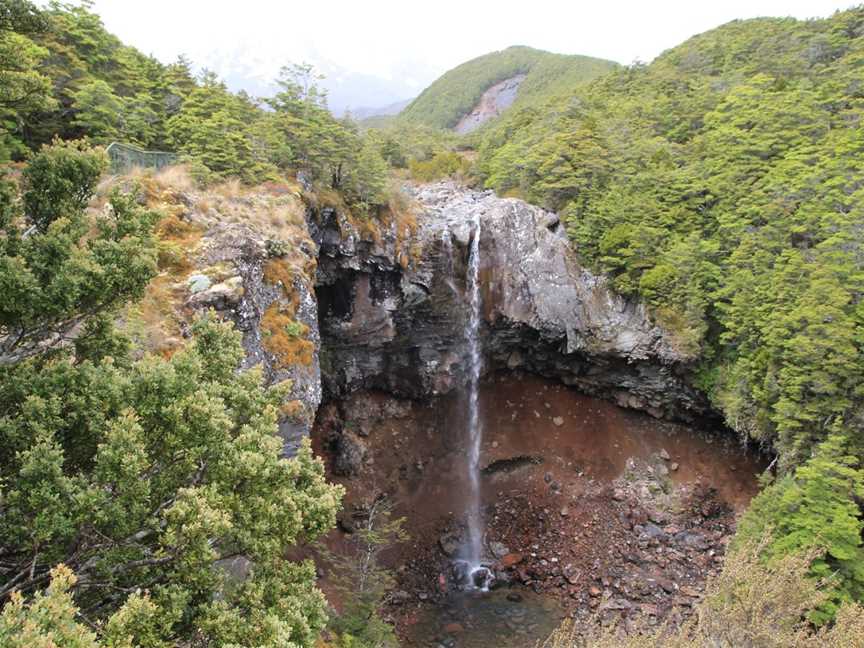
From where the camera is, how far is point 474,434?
24812 millimetres

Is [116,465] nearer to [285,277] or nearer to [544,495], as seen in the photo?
[285,277]

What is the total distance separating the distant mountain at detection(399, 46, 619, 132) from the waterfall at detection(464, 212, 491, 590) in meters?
65.1

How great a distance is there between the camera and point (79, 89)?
53.0 feet

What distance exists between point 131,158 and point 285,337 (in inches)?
267

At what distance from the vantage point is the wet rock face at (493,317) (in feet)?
71.8

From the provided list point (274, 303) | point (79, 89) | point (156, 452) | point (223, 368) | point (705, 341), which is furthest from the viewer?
point (705, 341)

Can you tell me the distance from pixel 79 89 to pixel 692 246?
22455mm

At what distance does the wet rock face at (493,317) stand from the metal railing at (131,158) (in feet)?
23.4

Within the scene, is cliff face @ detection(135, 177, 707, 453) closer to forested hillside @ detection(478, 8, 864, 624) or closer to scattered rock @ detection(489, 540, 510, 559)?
forested hillside @ detection(478, 8, 864, 624)

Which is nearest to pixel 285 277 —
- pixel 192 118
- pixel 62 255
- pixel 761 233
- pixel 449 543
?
pixel 192 118

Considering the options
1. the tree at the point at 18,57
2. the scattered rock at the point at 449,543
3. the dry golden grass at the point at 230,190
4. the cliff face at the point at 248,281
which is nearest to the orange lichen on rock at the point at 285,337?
the cliff face at the point at 248,281

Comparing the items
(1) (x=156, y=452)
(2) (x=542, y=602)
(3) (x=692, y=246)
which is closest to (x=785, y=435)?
(3) (x=692, y=246)

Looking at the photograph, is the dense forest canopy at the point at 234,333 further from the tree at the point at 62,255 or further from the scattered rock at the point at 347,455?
the scattered rock at the point at 347,455

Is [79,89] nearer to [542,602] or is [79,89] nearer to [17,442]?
[17,442]
